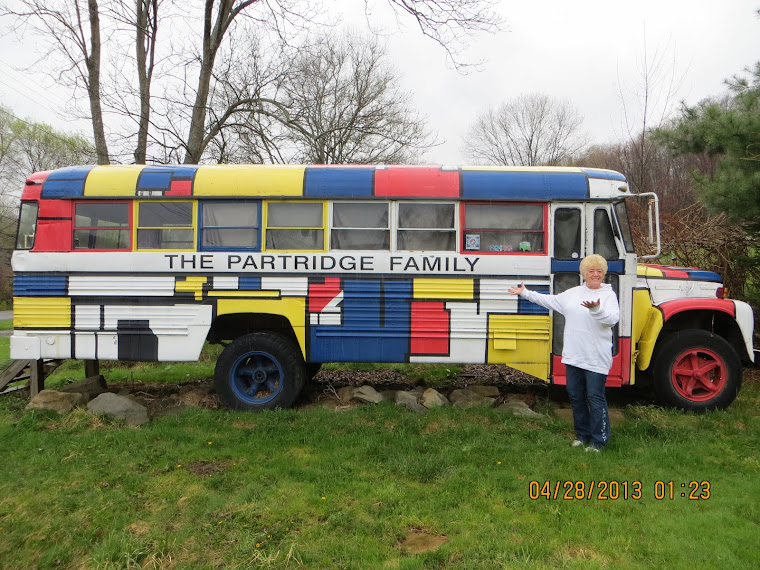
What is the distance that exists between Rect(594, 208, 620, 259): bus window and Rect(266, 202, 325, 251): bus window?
3.01m

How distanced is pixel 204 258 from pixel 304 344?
4.81ft

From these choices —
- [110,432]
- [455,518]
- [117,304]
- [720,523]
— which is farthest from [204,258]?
[720,523]

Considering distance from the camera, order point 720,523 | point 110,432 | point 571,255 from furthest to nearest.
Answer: point 571,255 → point 110,432 → point 720,523

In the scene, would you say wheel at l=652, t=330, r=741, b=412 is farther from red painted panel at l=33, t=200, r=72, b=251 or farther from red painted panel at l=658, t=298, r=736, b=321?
red painted panel at l=33, t=200, r=72, b=251

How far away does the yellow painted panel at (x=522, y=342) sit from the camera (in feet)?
17.6

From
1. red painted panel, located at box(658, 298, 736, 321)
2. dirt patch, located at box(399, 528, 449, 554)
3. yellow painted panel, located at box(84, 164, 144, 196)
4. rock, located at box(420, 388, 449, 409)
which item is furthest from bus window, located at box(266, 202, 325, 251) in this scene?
red painted panel, located at box(658, 298, 736, 321)

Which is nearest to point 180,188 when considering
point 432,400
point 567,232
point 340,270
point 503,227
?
point 340,270

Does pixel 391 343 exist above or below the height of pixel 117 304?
below

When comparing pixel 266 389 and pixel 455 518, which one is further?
pixel 266 389

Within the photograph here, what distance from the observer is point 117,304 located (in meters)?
5.52

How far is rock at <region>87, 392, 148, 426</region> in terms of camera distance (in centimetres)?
530

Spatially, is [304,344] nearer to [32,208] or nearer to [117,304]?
[117,304]

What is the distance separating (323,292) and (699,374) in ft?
13.7

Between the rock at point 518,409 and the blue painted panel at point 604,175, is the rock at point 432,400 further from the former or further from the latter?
the blue painted panel at point 604,175
